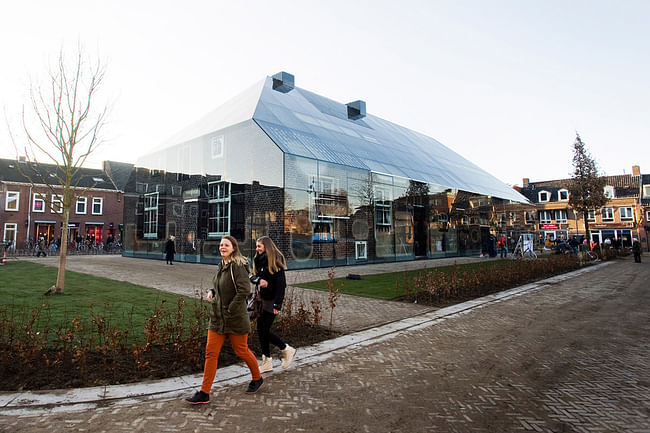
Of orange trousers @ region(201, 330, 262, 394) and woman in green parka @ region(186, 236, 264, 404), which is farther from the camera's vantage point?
woman in green parka @ region(186, 236, 264, 404)

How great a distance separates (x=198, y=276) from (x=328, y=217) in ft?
21.1

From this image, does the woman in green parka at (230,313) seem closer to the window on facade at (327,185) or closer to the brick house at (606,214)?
the window on facade at (327,185)

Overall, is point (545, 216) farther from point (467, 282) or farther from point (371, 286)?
point (371, 286)

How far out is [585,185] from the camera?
26219 millimetres

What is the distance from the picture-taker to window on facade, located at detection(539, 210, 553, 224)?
2069 inches

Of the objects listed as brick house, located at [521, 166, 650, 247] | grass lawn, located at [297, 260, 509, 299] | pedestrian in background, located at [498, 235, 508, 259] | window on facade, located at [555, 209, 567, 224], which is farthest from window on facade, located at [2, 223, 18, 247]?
window on facade, located at [555, 209, 567, 224]

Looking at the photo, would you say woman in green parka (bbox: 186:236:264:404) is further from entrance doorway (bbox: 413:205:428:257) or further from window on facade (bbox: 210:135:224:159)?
entrance doorway (bbox: 413:205:428:257)

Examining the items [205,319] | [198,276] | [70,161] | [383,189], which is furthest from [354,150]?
[205,319]

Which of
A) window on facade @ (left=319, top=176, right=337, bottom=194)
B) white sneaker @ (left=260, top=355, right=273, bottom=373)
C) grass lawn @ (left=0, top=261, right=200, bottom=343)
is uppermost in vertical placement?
window on facade @ (left=319, top=176, right=337, bottom=194)

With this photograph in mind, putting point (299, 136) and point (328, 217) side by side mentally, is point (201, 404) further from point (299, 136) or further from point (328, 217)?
point (299, 136)

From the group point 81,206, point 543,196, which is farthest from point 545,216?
point 81,206

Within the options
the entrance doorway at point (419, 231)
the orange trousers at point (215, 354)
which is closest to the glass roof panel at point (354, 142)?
the entrance doorway at point (419, 231)

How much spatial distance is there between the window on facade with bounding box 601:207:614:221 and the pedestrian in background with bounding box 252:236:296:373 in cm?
5643

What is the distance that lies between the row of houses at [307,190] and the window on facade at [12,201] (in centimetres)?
399
